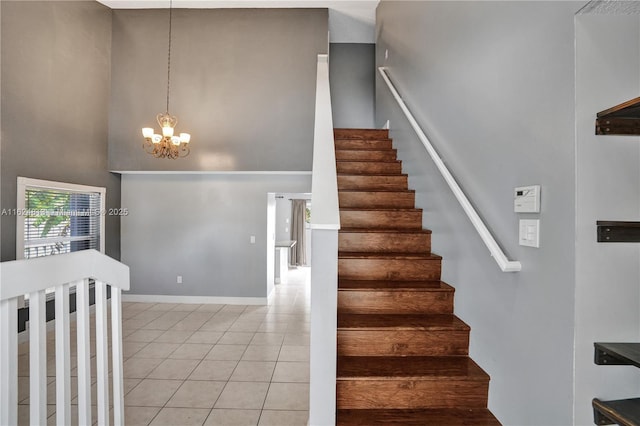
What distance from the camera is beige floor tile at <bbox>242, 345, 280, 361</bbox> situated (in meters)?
3.24

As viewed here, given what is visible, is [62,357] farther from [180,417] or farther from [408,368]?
[408,368]

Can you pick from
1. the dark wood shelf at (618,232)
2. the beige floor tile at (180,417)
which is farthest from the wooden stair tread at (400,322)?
the beige floor tile at (180,417)

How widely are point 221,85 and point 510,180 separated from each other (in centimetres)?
464

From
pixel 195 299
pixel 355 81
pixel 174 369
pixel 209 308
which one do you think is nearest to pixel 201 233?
pixel 195 299

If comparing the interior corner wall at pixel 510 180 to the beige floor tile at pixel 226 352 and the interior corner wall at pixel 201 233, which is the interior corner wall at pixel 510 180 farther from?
the interior corner wall at pixel 201 233

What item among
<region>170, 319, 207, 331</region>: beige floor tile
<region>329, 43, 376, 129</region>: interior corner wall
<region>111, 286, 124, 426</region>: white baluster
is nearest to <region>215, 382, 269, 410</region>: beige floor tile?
<region>111, 286, 124, 426</region>: white baluster

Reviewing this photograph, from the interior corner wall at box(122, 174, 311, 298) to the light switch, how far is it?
3.96 meters

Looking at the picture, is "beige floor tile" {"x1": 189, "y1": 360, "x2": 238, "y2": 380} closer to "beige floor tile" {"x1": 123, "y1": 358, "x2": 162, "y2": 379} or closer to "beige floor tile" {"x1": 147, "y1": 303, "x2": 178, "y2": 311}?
"beige floor tile" {"x1": 123, "y1": 358, "x2": 162, "y2": 379}

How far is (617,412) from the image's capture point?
0.99 metres

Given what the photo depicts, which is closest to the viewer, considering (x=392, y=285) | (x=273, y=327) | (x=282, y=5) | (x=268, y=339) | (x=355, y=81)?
(x=392, y=285)

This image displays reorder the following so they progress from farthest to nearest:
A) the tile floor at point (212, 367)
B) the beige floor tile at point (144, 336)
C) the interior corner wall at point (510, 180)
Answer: the beige floor tile at point (144, 336), the tile floor at point (212, 367), the interior corner wall at point (510, 180)

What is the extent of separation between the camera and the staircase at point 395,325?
169 centimetres

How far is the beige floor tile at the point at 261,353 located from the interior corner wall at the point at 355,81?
4.23m

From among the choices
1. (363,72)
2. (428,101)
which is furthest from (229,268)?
(363,72)
